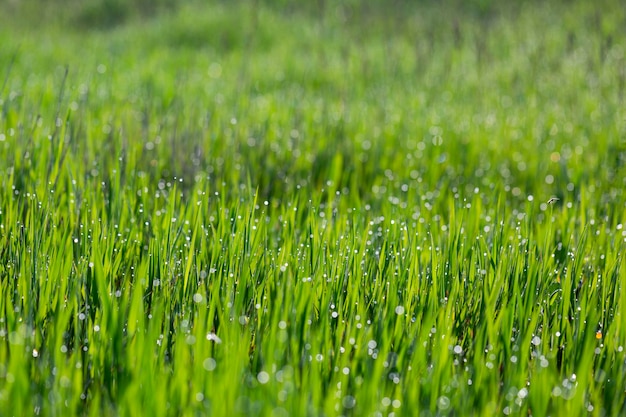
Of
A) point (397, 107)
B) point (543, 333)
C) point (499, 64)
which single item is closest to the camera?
point (543, 333)

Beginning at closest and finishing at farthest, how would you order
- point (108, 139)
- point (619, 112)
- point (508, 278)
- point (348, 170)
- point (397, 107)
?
point (508, 278) → point (108, 139) → point (348, 170) → point (619, 112) → point (397, 107)

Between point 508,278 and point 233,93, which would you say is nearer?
point 508,278

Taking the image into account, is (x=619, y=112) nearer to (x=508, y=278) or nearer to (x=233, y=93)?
(x=233, y=93)

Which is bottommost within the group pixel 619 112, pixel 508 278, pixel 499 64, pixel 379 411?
pixel 379 411

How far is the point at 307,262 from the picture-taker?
68.6 inches

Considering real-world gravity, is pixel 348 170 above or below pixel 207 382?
above

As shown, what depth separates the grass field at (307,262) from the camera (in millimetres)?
1282

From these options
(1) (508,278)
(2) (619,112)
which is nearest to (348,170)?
(1) (508,278)

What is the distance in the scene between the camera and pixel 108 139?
9.61 ft

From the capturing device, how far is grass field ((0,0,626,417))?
1.28 m

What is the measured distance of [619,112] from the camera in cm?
443

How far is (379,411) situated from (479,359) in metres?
0.34

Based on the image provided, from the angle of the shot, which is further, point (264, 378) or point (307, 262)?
point (307, 262)

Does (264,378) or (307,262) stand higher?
(307,262)
